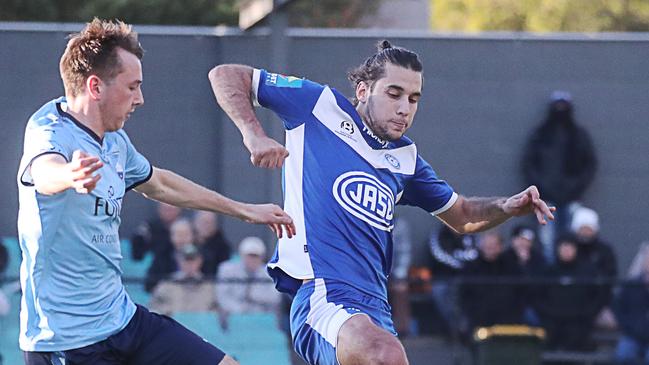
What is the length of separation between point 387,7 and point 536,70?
9.65 metres

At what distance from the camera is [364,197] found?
5855 mm

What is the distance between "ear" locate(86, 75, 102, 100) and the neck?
35mm

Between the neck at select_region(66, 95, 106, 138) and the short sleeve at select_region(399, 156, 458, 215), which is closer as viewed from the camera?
the neck at select_region(66, 95, 106, 138)

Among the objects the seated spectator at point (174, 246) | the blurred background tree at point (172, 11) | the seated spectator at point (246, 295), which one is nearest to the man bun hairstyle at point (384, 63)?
the seated spectator at point (246, 295)

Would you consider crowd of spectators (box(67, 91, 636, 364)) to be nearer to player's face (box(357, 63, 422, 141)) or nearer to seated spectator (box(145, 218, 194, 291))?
seated spectator (box(145, 218, 194, 291))

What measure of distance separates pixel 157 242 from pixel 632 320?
13.2 ft

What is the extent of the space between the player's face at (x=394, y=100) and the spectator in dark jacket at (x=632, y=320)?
17.6 ft

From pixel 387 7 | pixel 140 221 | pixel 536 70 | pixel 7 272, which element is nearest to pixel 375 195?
pixel 7 272

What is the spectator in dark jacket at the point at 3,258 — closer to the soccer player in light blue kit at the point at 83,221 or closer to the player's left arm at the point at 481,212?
the player's left arm at the point at 481,212

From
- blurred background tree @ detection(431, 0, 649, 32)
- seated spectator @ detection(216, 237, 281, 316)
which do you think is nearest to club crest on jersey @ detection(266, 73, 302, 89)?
seated spectator @ detection(216, 237, 281, 316)

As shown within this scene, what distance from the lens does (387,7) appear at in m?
22.8

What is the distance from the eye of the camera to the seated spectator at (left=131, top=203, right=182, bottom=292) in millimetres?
10984

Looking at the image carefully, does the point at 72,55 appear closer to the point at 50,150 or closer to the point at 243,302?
the point at 50,150

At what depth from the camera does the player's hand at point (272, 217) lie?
5.43 metres
